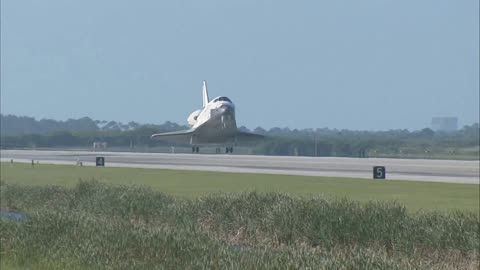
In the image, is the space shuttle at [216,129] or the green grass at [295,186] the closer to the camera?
the green grass at [295,186]

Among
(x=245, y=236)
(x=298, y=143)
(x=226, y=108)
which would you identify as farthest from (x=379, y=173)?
(x=298, y=143)

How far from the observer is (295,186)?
40156mm

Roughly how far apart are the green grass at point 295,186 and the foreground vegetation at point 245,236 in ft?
12.7

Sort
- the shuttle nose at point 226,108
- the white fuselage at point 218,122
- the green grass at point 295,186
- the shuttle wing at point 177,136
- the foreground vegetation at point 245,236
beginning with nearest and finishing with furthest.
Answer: the foreground vegetation at point 245,236, the green grass at point 295,186, the shuttle nose at point 226,108, the white fuselage at point 218,122, the shuttle wing at point 177,136

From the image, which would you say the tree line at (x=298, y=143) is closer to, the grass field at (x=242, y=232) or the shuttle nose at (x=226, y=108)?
the shuttle nose at (x=226, y=108)

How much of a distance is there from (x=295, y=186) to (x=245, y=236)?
15.4 m

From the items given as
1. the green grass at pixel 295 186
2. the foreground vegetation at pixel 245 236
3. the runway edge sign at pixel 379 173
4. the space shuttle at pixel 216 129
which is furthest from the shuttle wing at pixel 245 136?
the foreground vegetation at pixel 245 236

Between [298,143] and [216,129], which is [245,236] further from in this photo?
[298,143]

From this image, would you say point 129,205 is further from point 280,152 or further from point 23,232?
point 280,152

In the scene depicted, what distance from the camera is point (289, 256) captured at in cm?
1638

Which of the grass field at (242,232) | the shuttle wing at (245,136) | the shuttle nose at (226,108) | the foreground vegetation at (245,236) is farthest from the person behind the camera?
the shuttle wing at (245,136)

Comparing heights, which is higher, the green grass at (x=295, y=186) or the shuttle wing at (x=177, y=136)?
the shuttle wing at (x=177, y=136)

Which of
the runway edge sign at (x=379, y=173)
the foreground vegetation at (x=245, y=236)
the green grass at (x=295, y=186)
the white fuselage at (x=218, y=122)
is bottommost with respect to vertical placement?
the foreground vegetation at (x=245, y=236)

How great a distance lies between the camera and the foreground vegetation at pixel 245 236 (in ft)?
56.2
